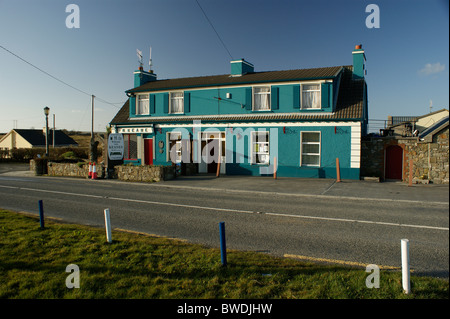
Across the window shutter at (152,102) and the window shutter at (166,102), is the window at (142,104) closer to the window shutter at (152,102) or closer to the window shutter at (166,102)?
the window shutter at (152,102)

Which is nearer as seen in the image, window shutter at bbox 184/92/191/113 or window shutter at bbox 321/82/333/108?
window shutter at bbox 321/82/333/108

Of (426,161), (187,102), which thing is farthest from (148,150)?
(426,161)

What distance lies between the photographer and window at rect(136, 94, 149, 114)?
1006 inches

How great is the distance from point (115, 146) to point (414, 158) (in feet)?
59.3

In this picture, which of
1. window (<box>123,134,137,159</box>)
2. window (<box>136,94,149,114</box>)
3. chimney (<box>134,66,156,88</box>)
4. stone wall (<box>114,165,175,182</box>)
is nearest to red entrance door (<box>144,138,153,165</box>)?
window (<box>123,134,137,159</box>)

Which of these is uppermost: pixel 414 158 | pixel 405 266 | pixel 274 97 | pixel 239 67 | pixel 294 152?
pixel 239 67

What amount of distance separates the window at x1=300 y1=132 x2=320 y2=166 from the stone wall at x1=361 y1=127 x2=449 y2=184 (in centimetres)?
266

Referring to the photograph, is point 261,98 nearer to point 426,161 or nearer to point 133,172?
point 133,172

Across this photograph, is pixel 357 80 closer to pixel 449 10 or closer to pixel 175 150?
pixel 175 150

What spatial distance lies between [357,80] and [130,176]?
15.9 metres

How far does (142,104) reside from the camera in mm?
25797

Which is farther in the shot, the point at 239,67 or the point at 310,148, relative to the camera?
the point at 239,67

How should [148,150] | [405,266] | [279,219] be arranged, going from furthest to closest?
[148,150], [279,219], [405,266]

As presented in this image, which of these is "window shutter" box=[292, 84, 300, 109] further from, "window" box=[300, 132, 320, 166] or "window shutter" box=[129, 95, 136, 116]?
"window shutter" box=[129, 95, 136, 116]
